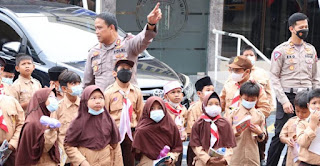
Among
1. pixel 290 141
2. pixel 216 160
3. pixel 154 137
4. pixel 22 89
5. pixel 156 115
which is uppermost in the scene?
pixel 22 89

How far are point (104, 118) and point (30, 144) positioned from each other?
28.4 inches

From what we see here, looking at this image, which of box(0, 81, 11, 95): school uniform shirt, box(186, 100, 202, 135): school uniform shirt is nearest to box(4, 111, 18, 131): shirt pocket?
box(0, 81, 11, 95): school uniform shirt

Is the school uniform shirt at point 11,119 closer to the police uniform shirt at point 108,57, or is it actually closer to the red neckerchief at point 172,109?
the police uniform shirt at point 108,57

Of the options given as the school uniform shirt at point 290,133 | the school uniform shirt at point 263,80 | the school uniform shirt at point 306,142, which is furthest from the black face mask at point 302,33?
the school uniform shirt at point 306,142

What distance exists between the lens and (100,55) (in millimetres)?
6840

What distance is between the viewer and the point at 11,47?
8.50m

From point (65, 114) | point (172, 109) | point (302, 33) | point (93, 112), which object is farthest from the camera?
point (302, 33)

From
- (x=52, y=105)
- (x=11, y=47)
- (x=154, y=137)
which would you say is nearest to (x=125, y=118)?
(x=154, y=137)

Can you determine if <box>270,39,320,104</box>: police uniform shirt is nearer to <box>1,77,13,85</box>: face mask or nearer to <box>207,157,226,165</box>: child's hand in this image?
<box>207,157,226,165</box>: child's hand

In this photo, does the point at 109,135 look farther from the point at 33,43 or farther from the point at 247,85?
the point at 33,43

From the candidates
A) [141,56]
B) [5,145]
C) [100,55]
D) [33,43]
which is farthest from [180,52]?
[5,145]

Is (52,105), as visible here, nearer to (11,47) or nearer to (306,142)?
(306,142)

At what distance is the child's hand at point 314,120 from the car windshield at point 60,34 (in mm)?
3497

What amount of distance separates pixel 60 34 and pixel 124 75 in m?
2.65
